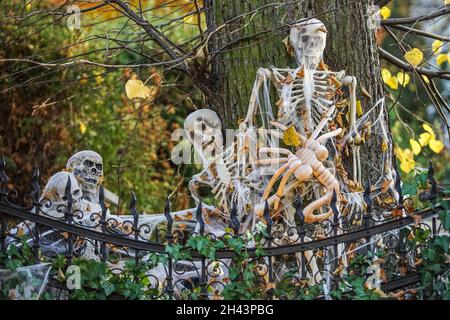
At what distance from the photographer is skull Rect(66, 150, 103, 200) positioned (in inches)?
234

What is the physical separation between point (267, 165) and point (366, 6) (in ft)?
5.10

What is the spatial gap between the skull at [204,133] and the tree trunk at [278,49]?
18cm

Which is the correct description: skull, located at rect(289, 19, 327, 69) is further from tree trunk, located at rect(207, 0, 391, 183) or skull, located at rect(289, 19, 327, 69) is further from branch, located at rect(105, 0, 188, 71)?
branch, located at rect(105, 0, 188, 71)

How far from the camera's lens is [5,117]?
33.6ft

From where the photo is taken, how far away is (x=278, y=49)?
6281 mm

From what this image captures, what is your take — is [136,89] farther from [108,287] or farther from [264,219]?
[108,287]

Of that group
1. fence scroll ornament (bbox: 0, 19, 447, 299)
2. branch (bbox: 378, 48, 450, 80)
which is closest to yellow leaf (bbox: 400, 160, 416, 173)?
branch (bbox: 378, 48, 450, 80)

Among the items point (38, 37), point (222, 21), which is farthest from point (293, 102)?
point (38, 37)

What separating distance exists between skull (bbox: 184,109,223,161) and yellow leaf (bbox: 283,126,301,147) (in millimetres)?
616

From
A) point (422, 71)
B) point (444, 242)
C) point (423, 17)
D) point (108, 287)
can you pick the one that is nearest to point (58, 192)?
point (108, 287)

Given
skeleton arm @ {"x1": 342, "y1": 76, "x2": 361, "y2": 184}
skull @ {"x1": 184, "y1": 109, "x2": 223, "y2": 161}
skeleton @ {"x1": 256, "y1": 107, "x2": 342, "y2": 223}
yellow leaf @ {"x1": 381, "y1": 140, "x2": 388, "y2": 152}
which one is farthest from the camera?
yellow leaf @ {"x1": 381, "y1": 140, "x2": 388, "y2": 152}

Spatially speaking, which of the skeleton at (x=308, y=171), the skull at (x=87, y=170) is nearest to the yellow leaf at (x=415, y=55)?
the skeleton at (x=308, y=171)

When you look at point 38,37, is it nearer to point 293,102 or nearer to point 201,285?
point 293,102

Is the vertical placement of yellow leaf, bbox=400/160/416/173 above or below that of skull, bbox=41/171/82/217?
above
